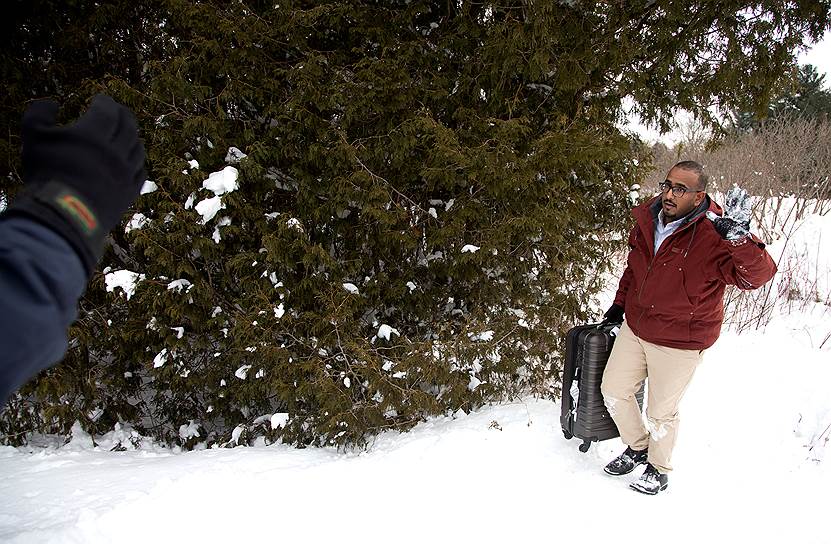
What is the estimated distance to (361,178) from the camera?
3.89 m

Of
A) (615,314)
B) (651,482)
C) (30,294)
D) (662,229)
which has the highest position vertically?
(30,294)

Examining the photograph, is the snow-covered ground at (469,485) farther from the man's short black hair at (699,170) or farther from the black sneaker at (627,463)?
the man's short black hair at (699,170)

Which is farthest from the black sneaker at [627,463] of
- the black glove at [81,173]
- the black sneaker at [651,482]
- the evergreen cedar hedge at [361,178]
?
the black glove at [81,173]

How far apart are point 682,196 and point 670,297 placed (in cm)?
61

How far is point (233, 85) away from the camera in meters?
3.86

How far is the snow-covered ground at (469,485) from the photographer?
295 centimetres

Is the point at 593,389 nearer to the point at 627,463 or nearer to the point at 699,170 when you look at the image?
the point at 627,463

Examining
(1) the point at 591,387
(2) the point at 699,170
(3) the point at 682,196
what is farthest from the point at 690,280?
(1) the point at 591,387

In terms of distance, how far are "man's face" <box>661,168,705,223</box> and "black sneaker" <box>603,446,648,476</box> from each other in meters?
1.62

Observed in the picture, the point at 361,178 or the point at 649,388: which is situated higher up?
the point at 361,178

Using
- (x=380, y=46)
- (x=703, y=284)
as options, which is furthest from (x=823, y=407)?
(x=380, y=46)

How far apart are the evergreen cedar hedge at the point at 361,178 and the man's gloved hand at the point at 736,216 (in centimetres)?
96

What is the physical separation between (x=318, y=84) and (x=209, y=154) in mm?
986

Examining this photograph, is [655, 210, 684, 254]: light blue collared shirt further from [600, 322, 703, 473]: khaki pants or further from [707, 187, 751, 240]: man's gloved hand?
[600, 322, 703, 473]: khaki pants
